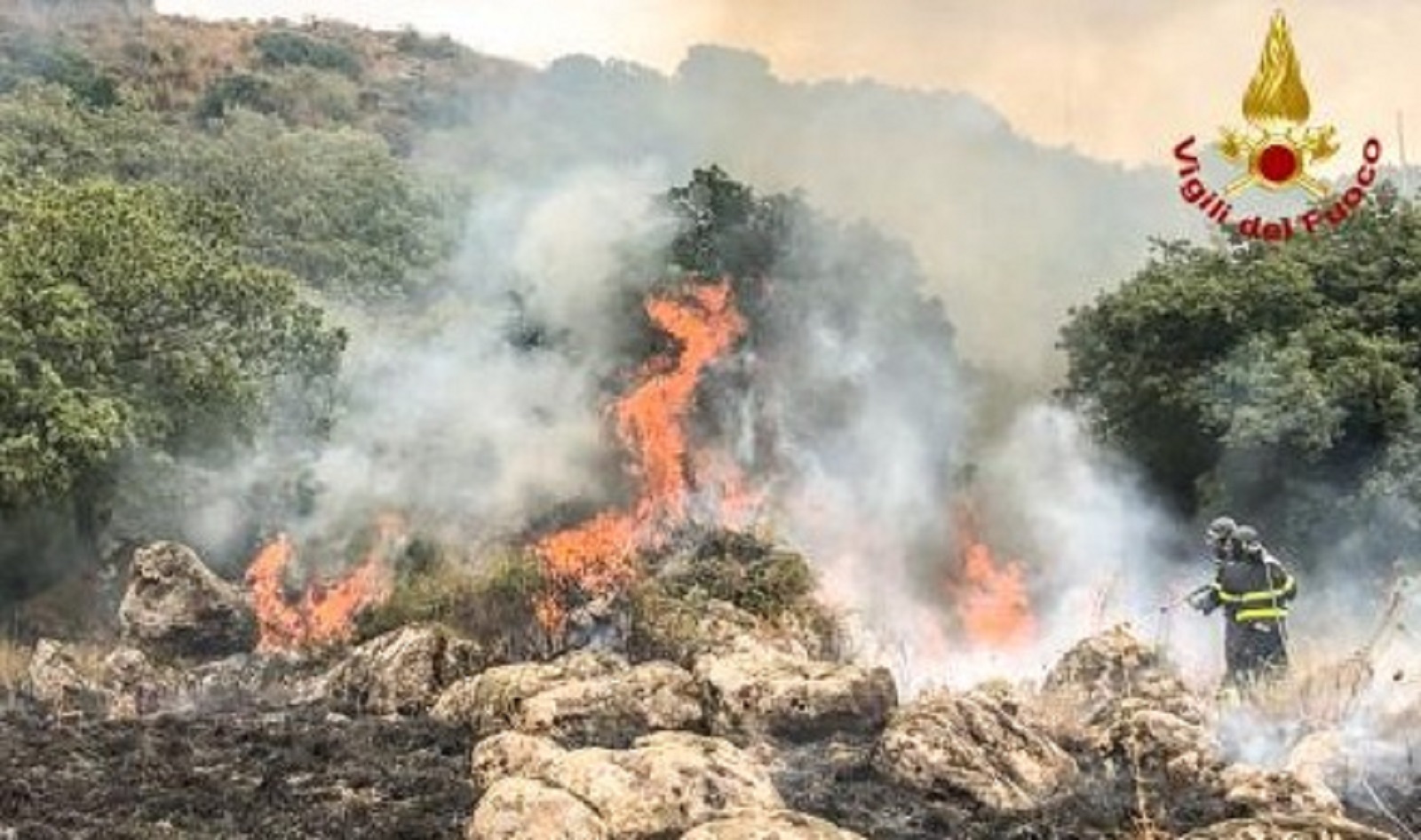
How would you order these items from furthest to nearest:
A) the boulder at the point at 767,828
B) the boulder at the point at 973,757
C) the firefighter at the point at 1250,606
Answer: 1. the firefighter at the point at 1250,606
2. the boulder at the point at 973,757
3. the boulder at the point at 767,828

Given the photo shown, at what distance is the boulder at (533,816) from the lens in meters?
12.4

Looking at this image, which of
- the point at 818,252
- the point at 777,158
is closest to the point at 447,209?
the point at 777,158

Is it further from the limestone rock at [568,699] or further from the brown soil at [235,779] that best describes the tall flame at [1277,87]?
the brown soil at [235,779]

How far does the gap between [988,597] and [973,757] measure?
13.0m

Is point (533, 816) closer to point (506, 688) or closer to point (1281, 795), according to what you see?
point (1281, 795)

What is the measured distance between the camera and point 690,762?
13664 mm

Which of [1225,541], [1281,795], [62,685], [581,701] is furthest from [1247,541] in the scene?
[62,685]

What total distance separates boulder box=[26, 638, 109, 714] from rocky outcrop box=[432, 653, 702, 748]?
570 centimetres

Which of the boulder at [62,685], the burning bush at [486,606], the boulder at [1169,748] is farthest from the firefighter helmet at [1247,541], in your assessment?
the boulder at [62,685]

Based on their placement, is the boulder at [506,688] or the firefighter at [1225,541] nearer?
the boulder at [506,688]

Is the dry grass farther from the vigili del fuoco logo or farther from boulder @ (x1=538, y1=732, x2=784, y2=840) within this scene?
the vigili del fuoco logo

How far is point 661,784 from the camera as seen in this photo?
13.4 meters

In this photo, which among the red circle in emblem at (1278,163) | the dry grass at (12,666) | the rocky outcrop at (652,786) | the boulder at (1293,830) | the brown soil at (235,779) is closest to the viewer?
the boulder at (1293,830)

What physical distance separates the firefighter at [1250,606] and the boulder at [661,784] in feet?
25.0
